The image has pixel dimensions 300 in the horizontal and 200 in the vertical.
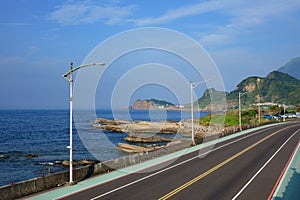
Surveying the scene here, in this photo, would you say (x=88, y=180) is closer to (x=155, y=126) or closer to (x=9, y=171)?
(x=9, y=171)

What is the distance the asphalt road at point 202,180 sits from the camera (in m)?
16.8

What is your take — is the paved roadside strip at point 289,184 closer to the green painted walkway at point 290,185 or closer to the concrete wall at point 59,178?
the green painted walkway at point 290,185

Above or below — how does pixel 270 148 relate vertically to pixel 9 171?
above

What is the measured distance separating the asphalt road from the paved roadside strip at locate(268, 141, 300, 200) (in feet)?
1.25

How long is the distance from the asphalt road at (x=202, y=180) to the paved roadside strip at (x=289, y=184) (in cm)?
38

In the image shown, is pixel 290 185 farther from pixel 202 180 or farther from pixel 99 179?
pixel 99 179

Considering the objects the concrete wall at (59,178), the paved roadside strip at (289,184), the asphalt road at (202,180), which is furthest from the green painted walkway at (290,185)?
the concrete wall at (59,178)

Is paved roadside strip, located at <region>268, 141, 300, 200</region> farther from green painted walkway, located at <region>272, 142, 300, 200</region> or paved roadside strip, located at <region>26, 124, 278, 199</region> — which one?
paved roadside strip, located at <region>26, 124, 278, 199</region>

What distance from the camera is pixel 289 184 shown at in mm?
19000

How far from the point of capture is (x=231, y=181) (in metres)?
19.8

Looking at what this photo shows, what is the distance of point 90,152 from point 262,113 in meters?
91.2

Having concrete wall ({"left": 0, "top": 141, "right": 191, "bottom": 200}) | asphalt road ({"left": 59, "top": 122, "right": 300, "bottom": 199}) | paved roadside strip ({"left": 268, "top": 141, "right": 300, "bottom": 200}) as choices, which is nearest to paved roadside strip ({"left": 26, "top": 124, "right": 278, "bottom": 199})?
concrete wall ({"left": 0, "top": 141, "right": 191, "bottom": 200})

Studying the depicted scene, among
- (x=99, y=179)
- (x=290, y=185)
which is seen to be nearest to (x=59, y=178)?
(x=99, y=179)

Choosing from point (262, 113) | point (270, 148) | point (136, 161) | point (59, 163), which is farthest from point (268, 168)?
point (262, 113)
